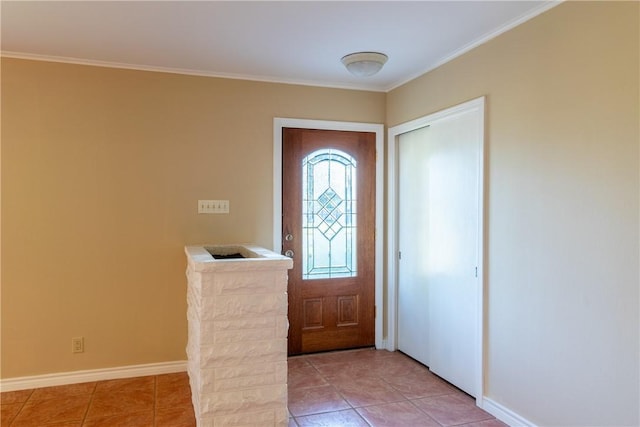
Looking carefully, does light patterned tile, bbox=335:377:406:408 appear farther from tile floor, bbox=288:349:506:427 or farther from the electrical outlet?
the electrical outlet

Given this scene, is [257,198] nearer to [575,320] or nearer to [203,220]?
[203,220]

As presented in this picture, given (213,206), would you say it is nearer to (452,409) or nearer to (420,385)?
(420,385)

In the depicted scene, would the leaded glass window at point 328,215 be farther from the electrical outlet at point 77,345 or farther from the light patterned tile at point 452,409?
the electrical outlet at point 77,345

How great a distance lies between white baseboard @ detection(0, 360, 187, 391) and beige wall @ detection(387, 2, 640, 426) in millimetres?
2383

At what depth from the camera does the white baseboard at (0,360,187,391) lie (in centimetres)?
324

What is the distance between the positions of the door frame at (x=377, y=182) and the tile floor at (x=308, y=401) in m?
0.66

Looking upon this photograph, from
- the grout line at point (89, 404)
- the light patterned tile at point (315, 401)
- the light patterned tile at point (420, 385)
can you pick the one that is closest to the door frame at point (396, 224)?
the light patterned tile at point (420, 385)

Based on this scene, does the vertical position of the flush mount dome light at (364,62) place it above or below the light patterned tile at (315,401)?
above

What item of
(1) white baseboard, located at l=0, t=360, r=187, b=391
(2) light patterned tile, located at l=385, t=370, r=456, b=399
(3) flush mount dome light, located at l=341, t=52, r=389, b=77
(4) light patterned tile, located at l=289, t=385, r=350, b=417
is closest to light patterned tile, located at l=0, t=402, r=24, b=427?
(1) white baseboard, located at l=0, t=360, r=187, b=391

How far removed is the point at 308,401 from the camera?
306 cm

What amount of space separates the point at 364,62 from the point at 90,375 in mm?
3053

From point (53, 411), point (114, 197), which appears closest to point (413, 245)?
point (114, 197)

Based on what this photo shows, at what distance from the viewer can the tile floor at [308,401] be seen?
109 inches

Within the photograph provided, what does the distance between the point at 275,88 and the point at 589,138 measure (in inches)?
96.6
